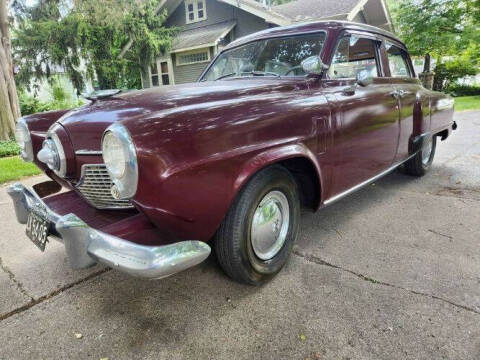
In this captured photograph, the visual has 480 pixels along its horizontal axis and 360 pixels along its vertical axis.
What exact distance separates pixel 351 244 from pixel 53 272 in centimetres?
223

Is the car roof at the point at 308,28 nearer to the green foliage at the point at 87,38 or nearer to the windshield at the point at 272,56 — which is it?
the windshield at the point at 272,56

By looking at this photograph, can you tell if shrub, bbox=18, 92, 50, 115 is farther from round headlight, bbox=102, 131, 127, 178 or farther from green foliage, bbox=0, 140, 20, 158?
round headlight, bbox=102, 131, 127, 178

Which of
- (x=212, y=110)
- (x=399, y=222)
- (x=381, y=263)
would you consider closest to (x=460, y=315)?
(x=381, y=263)

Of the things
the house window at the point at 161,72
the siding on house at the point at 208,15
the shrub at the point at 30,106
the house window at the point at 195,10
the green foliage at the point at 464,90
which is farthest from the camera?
the green foliage at the point at 464,90

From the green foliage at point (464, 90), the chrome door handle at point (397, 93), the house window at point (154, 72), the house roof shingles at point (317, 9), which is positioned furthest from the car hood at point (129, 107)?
the green foliage at point (464, 90)

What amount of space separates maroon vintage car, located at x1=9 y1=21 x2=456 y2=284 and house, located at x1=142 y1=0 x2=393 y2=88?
993 cm

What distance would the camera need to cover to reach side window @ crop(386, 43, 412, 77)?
3.57 metres

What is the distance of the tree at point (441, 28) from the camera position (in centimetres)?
1505

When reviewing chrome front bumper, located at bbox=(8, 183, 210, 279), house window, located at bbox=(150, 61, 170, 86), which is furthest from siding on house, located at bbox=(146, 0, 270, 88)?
chrome front bumper, located at bbox=(8, 183, 210, 279)

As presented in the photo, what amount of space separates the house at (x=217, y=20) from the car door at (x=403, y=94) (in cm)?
869

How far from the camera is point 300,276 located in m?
2.31

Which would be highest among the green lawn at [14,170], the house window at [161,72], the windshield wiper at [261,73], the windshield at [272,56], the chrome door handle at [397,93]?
the house window at [161,72]

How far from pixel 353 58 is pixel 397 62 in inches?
47.0

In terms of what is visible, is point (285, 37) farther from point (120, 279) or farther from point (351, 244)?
point (120, 279)
